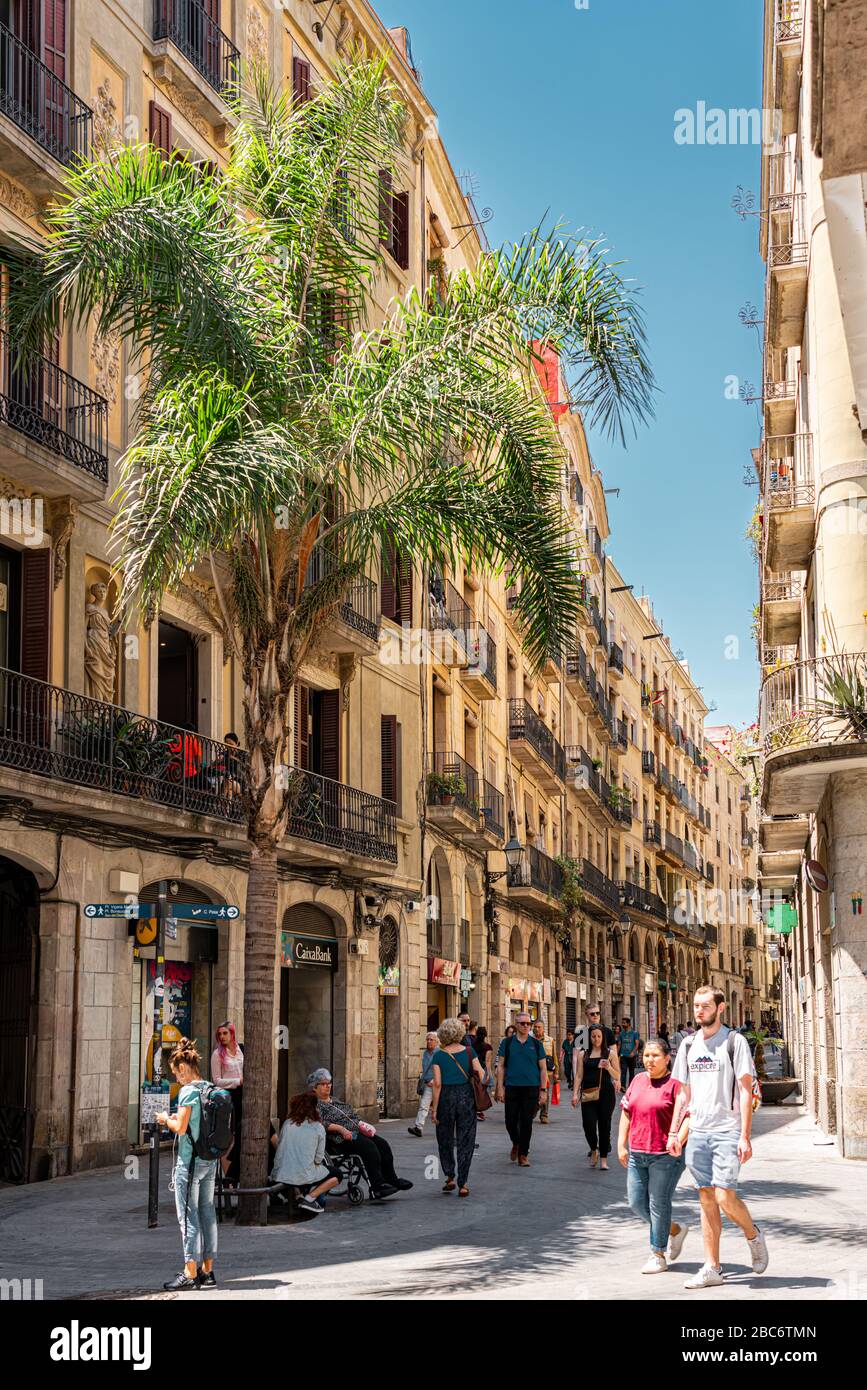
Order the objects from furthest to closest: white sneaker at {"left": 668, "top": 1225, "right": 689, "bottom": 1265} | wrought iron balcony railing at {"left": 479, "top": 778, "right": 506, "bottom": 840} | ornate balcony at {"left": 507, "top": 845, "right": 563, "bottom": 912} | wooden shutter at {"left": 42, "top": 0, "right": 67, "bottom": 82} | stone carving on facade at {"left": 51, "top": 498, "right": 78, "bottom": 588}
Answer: ornate balcony at {"left": 507, "top": 845, "right": 563, "bottom": 912}, wrought iron balcony railing at {"left": 479, "top": 778, "right": 506, "bottom": 840}, wooden shutter at {"left": 42, "top": 0, "right": 67, "bottom": 82}, stone carving on facade at {"left": 51, "top": 498, "right": 78, "bottom": 588}, white sneaker at {"left": 668, "top": 1225, "right": 689, "bottom": 1265}

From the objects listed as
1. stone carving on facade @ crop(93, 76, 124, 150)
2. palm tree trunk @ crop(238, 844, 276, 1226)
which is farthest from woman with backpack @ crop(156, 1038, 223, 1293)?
stone carving on facade @ crop(93, 76, 124, 150)

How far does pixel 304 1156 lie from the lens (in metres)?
13.0

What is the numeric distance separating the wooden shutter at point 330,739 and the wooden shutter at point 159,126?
9.49 meters

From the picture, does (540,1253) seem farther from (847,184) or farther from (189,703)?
(189,703)

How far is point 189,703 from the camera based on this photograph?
2120cm

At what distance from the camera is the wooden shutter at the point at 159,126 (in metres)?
20.4

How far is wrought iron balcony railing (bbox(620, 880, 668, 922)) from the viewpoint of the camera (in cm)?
5738

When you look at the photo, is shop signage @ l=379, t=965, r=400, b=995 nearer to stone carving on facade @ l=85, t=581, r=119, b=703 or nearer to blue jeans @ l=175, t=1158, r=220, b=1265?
stone carving on facade @ l=85, t=581, r=119, b=703

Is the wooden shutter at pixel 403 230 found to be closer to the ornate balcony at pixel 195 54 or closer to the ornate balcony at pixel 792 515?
the ornate balcony at pixel 195 54

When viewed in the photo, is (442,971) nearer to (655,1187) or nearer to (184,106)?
(184,106)

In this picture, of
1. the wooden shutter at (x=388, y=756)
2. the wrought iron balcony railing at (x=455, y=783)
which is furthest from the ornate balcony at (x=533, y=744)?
the wooden shutter at (x=388, y=756)

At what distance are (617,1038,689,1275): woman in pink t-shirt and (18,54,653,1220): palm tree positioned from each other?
4.15 m

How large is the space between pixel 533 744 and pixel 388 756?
13410 mm

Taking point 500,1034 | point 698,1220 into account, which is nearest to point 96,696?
point 698,1220
